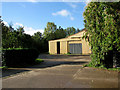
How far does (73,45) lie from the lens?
28.5 meters

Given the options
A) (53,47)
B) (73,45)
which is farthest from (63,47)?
(53,47)

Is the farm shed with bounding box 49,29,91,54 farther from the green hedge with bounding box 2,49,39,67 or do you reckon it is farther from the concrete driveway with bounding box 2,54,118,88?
the concrete driveway with bounding box 2,54,118,88

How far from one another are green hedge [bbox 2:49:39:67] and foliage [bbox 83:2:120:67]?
600 cm

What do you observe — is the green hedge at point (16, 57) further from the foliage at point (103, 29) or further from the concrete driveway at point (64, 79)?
the foliage at point (103, 29)

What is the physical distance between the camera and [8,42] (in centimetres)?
1413

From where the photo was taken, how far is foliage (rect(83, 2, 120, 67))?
23.0ft

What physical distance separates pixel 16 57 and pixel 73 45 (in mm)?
18695

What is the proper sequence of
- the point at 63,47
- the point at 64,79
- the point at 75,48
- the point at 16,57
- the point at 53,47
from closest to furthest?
the point at 64,79 < the point at 16,57 < the point at 75,48 < the point at 63,47 < the point at 53,47

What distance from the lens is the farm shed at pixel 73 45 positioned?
88.8 ft

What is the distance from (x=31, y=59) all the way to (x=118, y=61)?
25.8 ft

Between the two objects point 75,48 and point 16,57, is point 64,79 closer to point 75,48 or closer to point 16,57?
point 16,57

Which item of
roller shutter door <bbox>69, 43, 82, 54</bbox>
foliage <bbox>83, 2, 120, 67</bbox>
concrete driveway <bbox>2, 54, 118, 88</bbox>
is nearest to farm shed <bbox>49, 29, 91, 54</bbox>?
roller shutter door <bbox>69, 43, 82, 54</bbox>

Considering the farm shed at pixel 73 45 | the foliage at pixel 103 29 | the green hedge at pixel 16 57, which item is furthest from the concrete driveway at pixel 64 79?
the farm shed at pixel 73 45

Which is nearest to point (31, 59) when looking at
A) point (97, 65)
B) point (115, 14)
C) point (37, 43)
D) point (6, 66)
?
point (6, 66)
